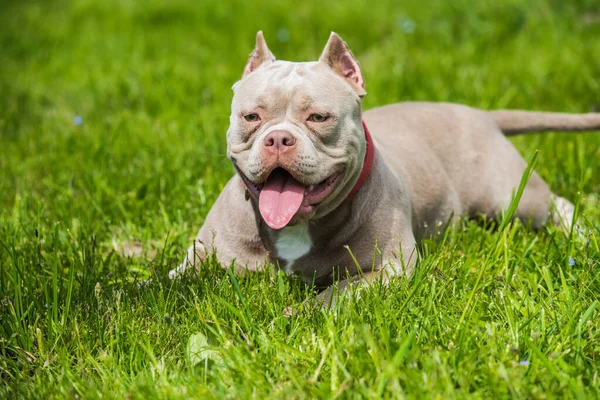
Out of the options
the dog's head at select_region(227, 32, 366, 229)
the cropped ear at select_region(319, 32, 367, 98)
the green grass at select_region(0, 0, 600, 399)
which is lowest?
the green grass at select_region(0, 0, 600, 399)

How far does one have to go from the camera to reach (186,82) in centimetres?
602

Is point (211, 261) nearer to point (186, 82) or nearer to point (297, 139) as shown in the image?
point (297, 139)

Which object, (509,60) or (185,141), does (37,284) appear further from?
(509,60)

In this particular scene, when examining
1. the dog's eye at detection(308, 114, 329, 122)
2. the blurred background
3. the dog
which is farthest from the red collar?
the blurred background

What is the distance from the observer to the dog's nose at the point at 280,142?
287cm

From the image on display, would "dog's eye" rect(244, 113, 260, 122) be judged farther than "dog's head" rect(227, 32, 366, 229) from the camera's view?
Yes

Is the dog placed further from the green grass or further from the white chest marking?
the green grass

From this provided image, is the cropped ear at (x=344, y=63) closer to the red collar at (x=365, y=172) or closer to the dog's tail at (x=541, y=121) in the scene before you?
the red collar at (x=365, y=172)

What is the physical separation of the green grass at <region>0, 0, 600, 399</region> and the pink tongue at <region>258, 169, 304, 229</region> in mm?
276

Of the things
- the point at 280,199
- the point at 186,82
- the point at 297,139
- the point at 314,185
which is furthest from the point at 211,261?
the point at 186,82

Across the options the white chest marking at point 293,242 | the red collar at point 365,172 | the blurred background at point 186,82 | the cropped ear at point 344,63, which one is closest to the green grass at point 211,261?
the blurred background at point 186,82

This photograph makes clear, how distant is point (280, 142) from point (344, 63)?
600mm

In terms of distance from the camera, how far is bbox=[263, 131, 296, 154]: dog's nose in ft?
9.40

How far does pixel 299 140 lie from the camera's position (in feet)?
9.49
